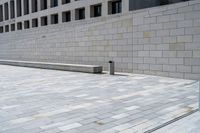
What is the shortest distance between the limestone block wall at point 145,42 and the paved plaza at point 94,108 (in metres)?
2.46

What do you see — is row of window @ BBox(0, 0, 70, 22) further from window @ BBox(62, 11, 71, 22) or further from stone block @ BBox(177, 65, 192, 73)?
stone block @ BBox(177, 65, 192, 73)

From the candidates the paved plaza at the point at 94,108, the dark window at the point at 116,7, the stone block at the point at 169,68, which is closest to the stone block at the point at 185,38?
the stone block at the point at 169,68

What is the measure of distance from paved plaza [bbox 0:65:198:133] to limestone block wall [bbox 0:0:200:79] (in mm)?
2459

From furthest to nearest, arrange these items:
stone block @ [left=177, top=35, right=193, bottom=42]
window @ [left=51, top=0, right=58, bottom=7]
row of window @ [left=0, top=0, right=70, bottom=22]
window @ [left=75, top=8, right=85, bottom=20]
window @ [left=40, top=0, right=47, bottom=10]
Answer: window @ [left=40, top=0, right=47, bottom=10] → row of window @ [left=0, top=0, right=70, bottom=22] → window @ [left=51, top=0, right=58, bottom=7] → window @ [left=75, top=8, right=85, bottom=20] → stone block @ [left=177, top=35, right=193, bottom=42]

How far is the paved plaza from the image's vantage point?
16.3 ft

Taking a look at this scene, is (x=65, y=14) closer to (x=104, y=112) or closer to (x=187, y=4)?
(x=187, y=4)

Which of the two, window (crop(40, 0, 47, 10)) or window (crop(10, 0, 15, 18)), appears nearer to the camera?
window (crop(40, 0, 47, 10))

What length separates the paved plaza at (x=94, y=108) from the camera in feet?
16.3

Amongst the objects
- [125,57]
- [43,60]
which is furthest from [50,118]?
[43,60]

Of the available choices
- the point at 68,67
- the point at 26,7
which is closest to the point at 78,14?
the point at 68,67

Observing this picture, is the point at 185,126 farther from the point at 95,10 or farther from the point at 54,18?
the point at 54,18

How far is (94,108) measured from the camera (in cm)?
638

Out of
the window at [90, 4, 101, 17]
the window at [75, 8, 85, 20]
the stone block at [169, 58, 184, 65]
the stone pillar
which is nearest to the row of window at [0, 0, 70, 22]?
the window at [75, 8, 85, 20]

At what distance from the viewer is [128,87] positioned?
9.61 metres
